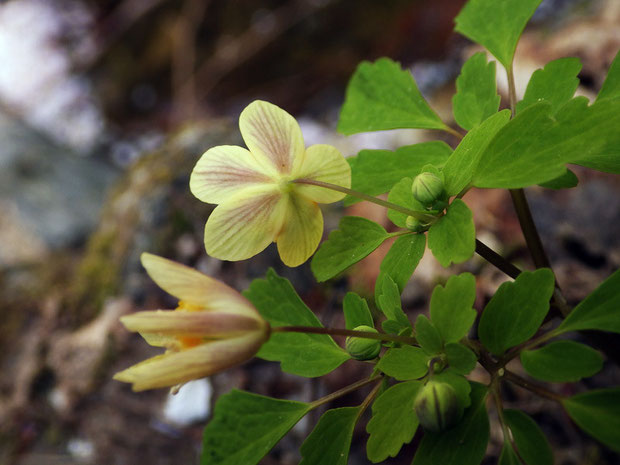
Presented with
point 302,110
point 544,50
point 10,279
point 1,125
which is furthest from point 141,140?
point 544,50

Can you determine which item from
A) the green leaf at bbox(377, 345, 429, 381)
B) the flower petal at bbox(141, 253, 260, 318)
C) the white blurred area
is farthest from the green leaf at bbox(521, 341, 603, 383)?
the white blurred area

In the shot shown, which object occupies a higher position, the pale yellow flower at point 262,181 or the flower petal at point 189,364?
the pale yellow flower at point 262,181

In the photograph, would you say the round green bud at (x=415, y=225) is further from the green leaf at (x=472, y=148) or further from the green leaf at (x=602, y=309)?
the green leaf at (x=602, y=309)

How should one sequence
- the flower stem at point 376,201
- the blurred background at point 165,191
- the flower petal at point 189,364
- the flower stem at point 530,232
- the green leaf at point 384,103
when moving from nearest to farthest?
the flower petal at point 189,364
the flower stem at point 376,201
the flower stem at point 530,232
the green leaf at point 384,103
the blurred background at point 165,191

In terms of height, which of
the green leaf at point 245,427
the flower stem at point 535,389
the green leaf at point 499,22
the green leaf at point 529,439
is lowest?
the green leaf at point 245,427

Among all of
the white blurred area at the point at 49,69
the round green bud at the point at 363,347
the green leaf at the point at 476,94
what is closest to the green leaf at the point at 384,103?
the green leaf at the point at 476,94

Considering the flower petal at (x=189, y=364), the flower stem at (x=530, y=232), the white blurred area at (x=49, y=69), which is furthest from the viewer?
the white blurred area at (x=49, y=69)
